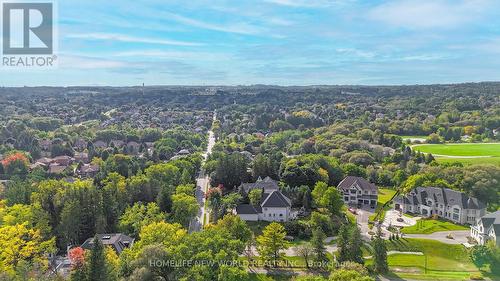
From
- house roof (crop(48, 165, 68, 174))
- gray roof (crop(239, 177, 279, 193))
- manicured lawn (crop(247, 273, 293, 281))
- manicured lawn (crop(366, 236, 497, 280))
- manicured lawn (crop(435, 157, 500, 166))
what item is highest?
manicured lawn (crop(435, 157, 500, 166))

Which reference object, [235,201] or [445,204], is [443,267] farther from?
[235,201]

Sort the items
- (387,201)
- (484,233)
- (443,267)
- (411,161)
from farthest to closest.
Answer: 1. (411,161)
2. (387,201)
3. (484,233)
4. (443,267)

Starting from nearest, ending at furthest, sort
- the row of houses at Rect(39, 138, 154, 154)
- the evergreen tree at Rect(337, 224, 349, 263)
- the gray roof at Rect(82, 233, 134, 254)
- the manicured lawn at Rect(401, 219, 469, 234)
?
the evergreen tree at Rect(337, 224, 349, 263), the gray roof at Rect(82, 233, 134, 254), the manicured lawn at Rect(401, 219, 469, 234), the row of houses at Rect(39, 138, 154, 154)

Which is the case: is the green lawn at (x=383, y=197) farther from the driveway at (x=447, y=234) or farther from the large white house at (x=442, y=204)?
the driveway at (x=447, y=234)

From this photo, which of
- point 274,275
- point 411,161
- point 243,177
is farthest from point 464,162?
point 274,275

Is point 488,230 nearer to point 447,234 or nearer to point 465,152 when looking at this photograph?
point 447,234

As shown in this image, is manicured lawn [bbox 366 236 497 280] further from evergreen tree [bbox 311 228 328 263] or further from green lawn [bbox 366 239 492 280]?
evergreen tree [bbox 311 228 328 263]

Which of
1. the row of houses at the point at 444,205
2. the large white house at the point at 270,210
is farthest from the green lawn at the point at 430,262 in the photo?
the large white house at the point at 270,210

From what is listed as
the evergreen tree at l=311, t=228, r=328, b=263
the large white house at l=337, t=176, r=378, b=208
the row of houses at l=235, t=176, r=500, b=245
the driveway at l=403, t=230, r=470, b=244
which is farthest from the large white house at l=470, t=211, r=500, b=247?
the evergreen tree at l=311, t=228, r=328, b=263
